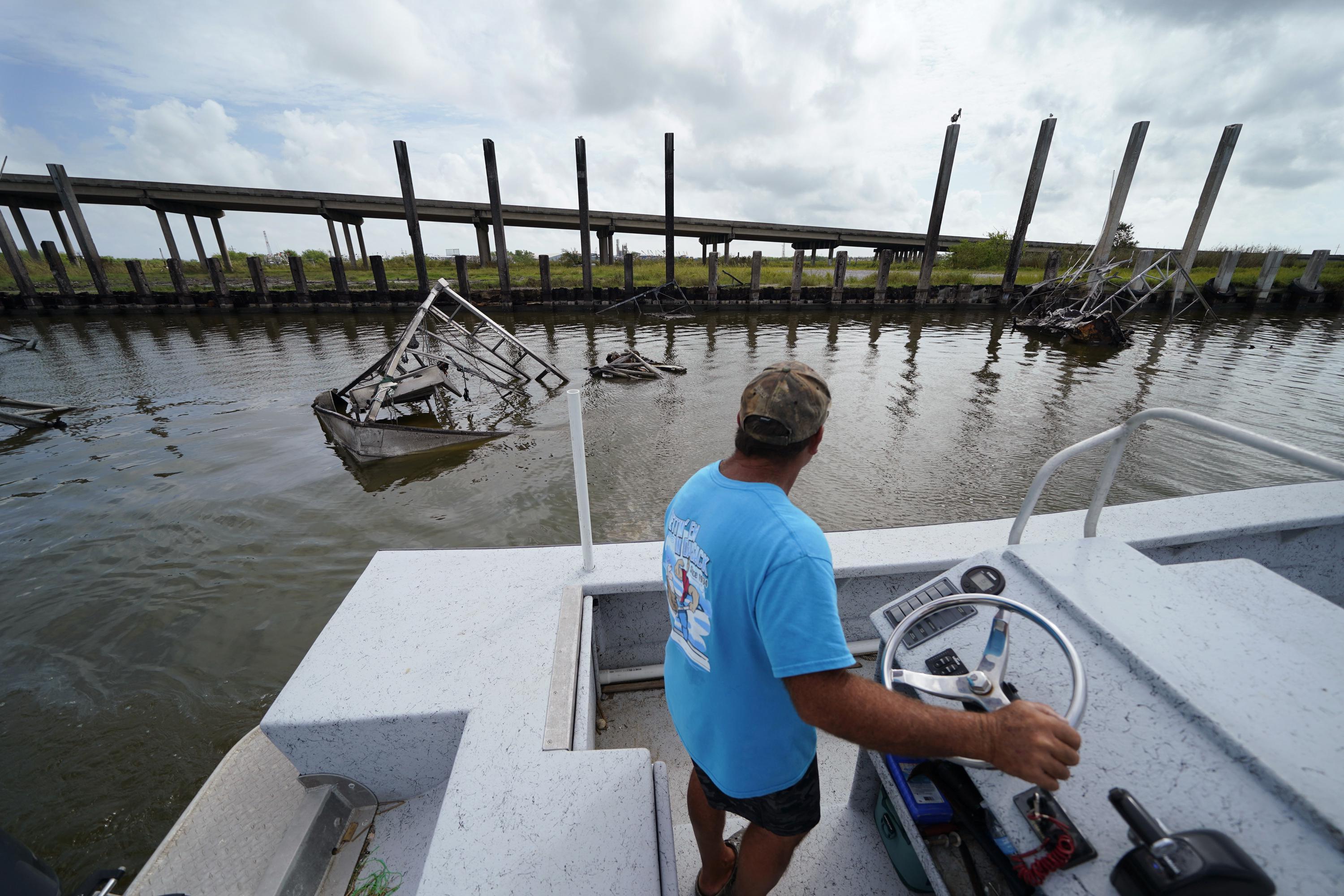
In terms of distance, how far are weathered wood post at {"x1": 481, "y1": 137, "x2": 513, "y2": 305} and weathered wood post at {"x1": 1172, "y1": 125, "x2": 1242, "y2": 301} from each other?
29017 millimetres

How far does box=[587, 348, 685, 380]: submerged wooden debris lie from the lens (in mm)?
12266

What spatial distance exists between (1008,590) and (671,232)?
25.1 meters

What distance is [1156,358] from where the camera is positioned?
47.1 ft

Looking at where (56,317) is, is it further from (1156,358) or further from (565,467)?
(1156,358)

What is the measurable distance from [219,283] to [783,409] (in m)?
27.9

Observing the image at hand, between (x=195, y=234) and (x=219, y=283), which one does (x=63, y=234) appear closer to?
(x=195, y=234)

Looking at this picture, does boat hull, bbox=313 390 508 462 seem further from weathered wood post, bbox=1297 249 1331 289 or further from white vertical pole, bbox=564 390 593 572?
weathered wood post, bbox=1297 249 1331 289

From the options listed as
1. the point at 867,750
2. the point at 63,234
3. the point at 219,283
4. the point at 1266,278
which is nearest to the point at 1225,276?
the point at 1266,278

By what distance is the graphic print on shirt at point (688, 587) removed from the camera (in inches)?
52.2

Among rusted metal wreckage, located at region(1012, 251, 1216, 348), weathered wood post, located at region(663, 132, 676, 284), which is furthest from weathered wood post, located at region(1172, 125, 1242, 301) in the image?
weathered wood post, located at region(663, 132, 676, 284)

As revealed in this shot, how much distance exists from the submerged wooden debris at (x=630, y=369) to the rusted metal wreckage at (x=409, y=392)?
1.06 meters

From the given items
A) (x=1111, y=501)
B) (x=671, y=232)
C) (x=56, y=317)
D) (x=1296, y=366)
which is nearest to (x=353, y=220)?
(x=56, y=317)

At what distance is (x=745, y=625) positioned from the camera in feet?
4.15

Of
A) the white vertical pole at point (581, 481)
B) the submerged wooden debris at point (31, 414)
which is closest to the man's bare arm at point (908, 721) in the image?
the white vertical pole at point (581, 481)
